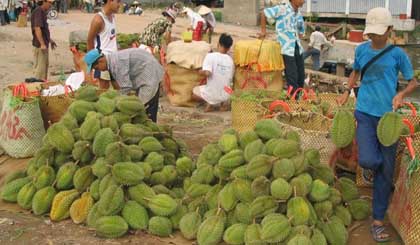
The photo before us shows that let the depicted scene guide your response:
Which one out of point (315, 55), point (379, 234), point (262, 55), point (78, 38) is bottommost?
point (379, 234)

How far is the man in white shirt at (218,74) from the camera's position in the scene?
27.1ft

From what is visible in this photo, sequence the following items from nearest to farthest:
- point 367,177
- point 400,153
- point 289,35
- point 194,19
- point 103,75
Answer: point 400,153
point 367,177
point 103,75
point 289,35
point 194,19

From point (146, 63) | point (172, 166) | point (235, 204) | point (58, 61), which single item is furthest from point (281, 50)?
point (58, 61)

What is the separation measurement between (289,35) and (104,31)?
8.56 feet

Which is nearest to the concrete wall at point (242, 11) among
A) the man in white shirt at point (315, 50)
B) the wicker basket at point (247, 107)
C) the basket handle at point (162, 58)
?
the man in white shirt at point (315, 50)

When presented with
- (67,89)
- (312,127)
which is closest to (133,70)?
(67,89)

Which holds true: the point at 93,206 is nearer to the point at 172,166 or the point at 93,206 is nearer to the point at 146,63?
the point at 172,166

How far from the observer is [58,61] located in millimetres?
14555

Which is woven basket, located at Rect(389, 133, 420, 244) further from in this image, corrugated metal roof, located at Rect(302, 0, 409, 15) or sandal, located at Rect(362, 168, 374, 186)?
corrugated metal roof, located at Rect(302, 0, 409, 15)

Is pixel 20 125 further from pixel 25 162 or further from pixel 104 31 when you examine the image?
pixel 104 31

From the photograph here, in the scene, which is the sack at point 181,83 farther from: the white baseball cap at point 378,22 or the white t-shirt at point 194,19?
the white baseball cap at point 378,22

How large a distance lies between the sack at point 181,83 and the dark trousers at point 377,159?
4617 millimetres

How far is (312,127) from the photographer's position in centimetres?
547

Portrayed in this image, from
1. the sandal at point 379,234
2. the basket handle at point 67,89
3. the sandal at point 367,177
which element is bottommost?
the sandal at point 379,234
